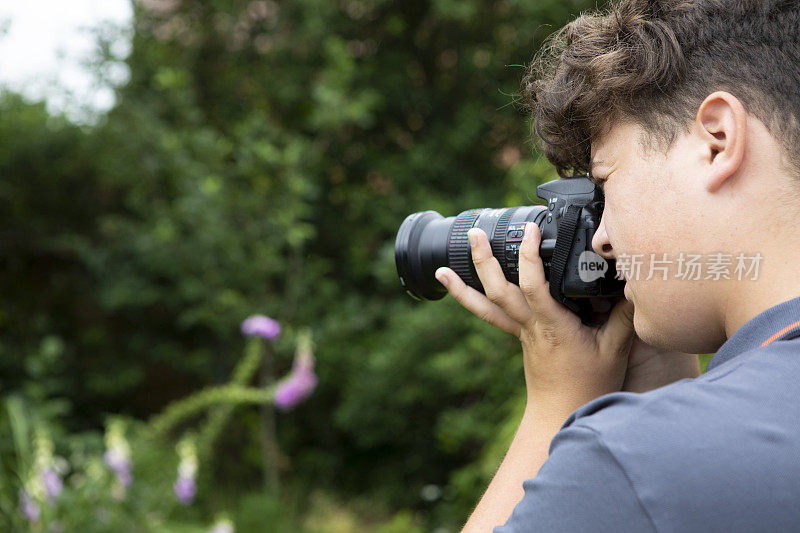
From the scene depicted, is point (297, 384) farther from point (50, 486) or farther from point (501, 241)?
point (501, 241)

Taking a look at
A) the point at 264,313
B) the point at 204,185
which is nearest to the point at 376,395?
the point at 264,313

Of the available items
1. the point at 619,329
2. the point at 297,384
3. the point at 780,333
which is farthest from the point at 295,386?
the point at 780,333

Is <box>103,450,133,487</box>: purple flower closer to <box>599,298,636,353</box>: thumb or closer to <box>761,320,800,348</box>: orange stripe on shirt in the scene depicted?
<box>599,298,636,353</box>: thumb

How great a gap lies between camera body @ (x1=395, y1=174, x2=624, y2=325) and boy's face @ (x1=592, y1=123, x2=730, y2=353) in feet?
0.68

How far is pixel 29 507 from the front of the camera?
2441 mm

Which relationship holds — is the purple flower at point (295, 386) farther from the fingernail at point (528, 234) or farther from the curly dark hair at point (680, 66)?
the curly dark hair at point (680, 66)

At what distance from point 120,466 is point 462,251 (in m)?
1.69

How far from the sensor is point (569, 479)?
0.68 meters

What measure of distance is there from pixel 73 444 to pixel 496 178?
7.78ft

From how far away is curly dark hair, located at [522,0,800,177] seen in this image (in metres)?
0.82

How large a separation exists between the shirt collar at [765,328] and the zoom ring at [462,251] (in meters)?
0.61

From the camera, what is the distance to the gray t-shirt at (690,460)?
62 centimetres

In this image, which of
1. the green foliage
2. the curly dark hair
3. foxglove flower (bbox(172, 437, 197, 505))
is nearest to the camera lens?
→ the curly dark hair

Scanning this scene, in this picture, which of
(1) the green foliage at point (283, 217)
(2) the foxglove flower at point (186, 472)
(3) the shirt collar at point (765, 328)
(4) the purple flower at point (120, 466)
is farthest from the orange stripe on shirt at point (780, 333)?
(1) the green foliage at point (283, 217)
